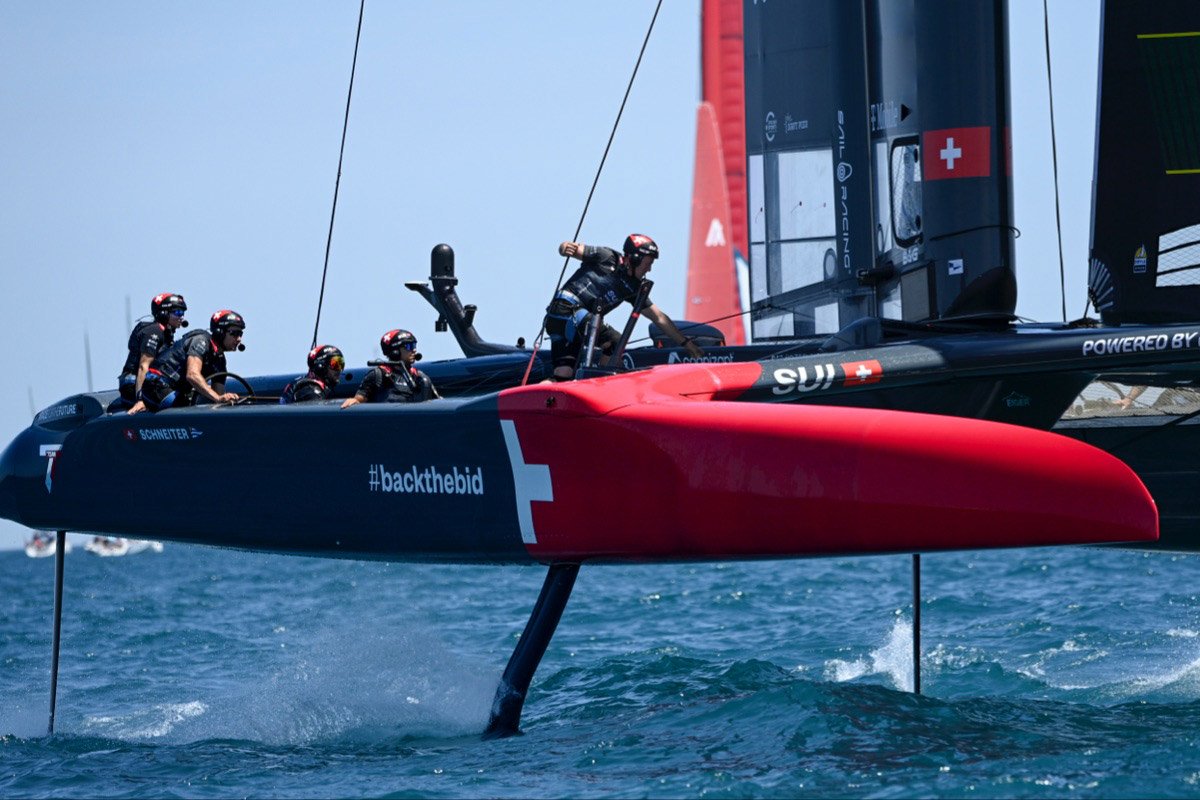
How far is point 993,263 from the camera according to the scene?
6.72m

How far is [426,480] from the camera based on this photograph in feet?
20.0

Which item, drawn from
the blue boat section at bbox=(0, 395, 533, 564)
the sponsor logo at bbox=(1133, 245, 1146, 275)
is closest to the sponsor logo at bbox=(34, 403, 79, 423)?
Answer: the blue boat section at bbox=(0, 395, 533, 564)

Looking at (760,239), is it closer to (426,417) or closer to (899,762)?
(426,417)

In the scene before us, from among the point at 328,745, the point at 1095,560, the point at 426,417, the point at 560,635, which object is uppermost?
the point at 426,417

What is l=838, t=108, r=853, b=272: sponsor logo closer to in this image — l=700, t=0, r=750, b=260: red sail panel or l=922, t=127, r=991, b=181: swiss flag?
l=922, t=127, r=991, b=181: swiss flag

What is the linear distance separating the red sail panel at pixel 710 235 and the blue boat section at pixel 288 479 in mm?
10474

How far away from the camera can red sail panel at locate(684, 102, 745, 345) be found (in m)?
17.4

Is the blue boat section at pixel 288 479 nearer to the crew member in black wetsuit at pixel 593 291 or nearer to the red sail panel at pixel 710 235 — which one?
the crew member in black wetsuit at pixel 593 291

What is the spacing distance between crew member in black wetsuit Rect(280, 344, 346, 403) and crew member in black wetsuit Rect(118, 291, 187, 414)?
831mm

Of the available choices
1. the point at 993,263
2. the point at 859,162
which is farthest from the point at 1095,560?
the point at 993,263

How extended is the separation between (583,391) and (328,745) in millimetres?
1774

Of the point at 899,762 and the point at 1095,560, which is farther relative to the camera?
the point at 1095,560

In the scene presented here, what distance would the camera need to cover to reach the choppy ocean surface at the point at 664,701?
16.8 feet

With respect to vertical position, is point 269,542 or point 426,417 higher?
point 426,417
